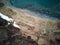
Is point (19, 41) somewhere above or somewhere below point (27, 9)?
below

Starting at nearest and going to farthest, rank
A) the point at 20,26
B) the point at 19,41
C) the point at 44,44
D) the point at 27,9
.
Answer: the point at 19,41 → the point at 44,44 → the point at 20,26 → the point at 27,9

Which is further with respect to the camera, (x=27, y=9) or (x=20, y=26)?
(x=27, y=9)


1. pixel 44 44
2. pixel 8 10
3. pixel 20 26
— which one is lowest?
pixel 44 44

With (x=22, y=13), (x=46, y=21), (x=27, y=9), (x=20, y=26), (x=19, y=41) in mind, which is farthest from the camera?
(x=27, y=9)

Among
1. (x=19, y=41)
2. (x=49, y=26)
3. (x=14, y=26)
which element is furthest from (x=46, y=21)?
(x=19, y=41)

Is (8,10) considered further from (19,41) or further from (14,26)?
(19,41)
